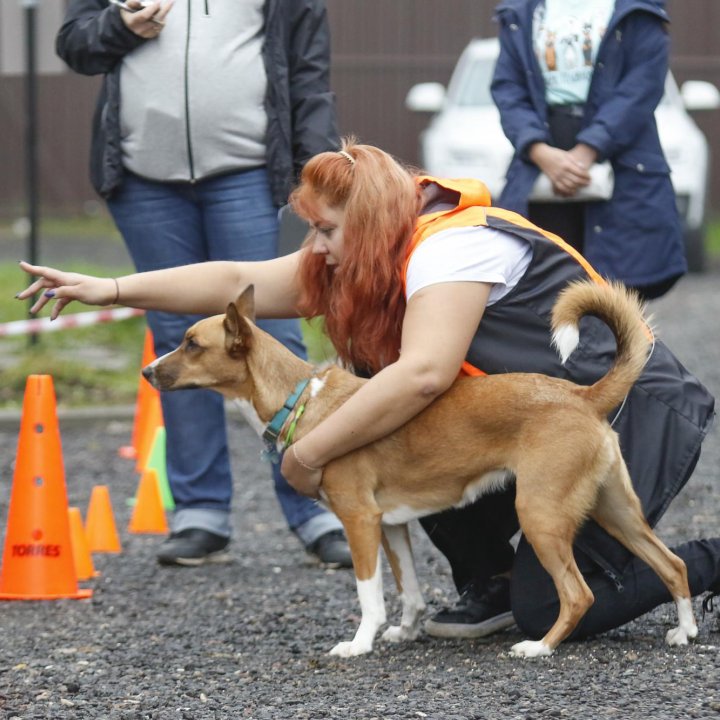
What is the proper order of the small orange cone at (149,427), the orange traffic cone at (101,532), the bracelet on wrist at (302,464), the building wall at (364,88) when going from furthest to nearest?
the building wall at (364,88) → the small orange cone at (149,427) → the orange traffic cone at (101,532) → the bracelet on wrist at (302,464)

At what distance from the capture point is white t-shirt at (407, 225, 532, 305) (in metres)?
3.84

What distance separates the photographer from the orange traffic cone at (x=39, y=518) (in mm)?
4969

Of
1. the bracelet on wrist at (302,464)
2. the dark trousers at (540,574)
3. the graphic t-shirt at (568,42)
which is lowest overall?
the dark trousers at (540,574)

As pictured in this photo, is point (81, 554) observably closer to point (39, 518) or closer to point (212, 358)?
point (39, 518)

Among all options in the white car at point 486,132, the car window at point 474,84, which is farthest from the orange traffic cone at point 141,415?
the car window at point 474,84

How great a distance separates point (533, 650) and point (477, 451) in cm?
53

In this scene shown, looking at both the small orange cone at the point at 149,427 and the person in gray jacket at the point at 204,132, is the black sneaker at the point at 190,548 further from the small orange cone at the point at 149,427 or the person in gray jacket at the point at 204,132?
the small orange cone at the point at 149,427

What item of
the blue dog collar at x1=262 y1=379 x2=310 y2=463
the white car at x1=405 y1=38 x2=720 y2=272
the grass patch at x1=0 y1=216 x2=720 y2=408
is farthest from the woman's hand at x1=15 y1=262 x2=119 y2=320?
the white car at x1=405 y1=38 x2=720 y2=272

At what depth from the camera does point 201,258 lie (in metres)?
5.38

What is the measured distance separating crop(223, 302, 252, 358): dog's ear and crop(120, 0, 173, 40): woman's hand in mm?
1313

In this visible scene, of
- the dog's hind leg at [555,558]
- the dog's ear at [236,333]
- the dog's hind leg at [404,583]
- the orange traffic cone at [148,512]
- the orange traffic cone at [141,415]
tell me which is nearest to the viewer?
the dog's hind leg at [555,558]

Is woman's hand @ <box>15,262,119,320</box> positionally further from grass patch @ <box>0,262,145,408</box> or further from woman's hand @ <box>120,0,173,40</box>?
grass patch @ <box>0,262,145,408</box>

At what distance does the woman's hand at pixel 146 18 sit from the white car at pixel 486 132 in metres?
6.75

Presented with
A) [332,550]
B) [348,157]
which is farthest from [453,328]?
[332,550]
